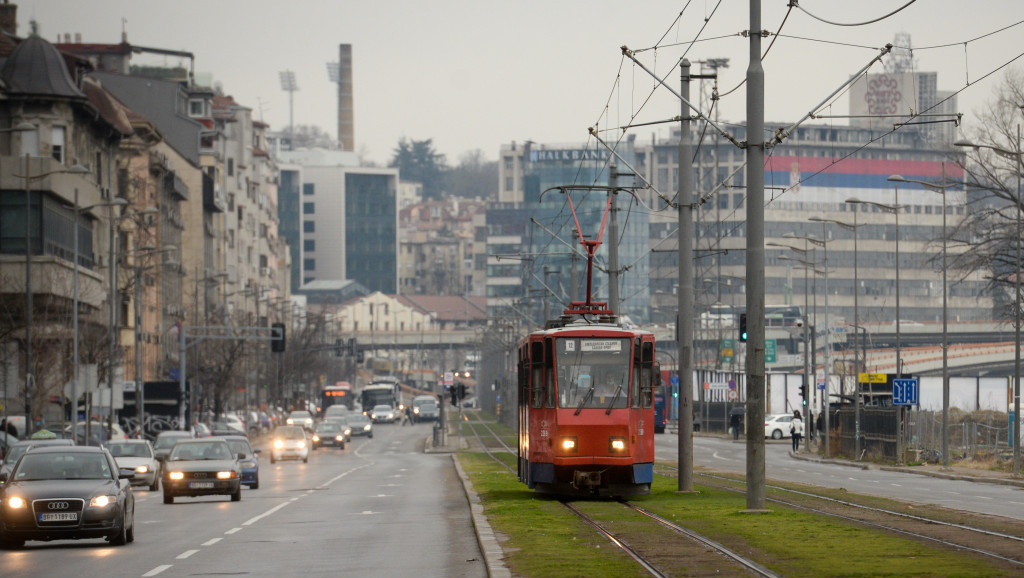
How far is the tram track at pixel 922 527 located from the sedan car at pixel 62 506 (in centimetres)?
1020

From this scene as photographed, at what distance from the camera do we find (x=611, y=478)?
1184 inches

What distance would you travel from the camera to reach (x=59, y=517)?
21875 mm

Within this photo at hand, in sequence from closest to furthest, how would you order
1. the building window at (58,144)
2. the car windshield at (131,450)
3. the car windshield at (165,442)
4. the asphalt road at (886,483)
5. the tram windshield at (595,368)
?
the tram windshield at (595,368) → the asphalt road at (886,483) → the car windshield at (131,450) → the car windshield at (165,442) → the building window at (58,144)

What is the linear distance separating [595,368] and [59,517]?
11.3 m

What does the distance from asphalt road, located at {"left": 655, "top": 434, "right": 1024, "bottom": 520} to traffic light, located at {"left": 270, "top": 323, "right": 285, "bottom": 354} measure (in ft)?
73.0

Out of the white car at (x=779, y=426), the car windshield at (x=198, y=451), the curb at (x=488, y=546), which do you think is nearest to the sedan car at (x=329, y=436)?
the white car at (x=779, y=426)

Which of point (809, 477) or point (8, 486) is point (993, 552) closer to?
point (8, 486)

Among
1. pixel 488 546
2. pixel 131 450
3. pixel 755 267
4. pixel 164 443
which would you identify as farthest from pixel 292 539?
pixel 164 443

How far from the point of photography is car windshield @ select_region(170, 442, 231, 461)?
36875mm

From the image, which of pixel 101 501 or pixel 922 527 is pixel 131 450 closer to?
pixel 101 501

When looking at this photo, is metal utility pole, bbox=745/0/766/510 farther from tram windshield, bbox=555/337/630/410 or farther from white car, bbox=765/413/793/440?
white car, bbox=765/413/793/440

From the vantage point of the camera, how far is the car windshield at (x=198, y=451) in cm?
3688

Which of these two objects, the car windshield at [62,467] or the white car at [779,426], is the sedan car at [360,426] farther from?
the car windshield at [62,467]

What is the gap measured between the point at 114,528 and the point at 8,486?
5.04ft
